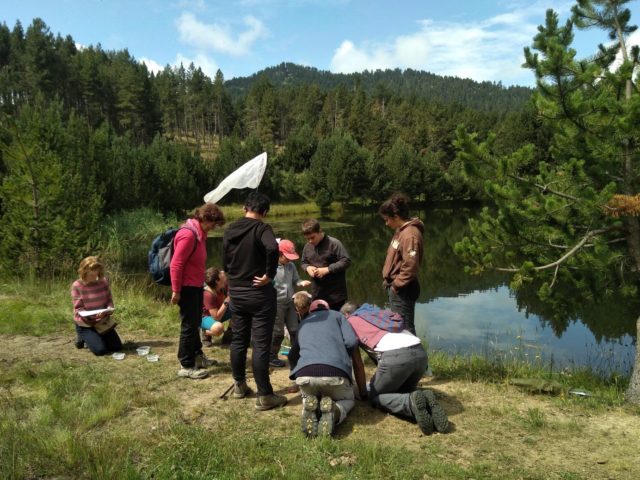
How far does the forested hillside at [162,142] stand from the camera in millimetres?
10742

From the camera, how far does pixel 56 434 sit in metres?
3.28

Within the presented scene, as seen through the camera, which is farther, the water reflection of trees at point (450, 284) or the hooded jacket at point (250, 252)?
the water reflection of trees at point (450, 284)

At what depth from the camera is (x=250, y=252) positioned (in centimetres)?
399

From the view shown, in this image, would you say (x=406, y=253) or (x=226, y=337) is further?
(x=226, y=337)

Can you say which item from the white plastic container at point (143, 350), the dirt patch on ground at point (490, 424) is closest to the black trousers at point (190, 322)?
the dirt patch on ground at point (490, 424)

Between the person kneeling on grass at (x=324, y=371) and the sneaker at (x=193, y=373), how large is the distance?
131cm

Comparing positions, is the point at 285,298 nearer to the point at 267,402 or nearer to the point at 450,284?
the point at 267,402

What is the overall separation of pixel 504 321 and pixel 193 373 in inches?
338

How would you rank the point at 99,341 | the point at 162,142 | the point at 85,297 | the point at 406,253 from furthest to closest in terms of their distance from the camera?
1. the point at 162,142
2. the point at 85,297
3. the point at 99,341
4. the point at 406,253

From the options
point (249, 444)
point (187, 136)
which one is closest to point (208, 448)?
point (249, 444)

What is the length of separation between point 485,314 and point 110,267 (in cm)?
948

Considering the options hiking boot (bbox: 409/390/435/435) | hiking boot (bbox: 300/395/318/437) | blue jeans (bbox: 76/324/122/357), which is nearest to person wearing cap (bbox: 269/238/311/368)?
hiking boot (bbox: 300/395/318/437)

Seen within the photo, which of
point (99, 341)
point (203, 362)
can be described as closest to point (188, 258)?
point (203, 362)

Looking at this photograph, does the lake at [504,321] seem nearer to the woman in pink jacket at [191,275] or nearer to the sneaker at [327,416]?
the sneaker at [327,416]
